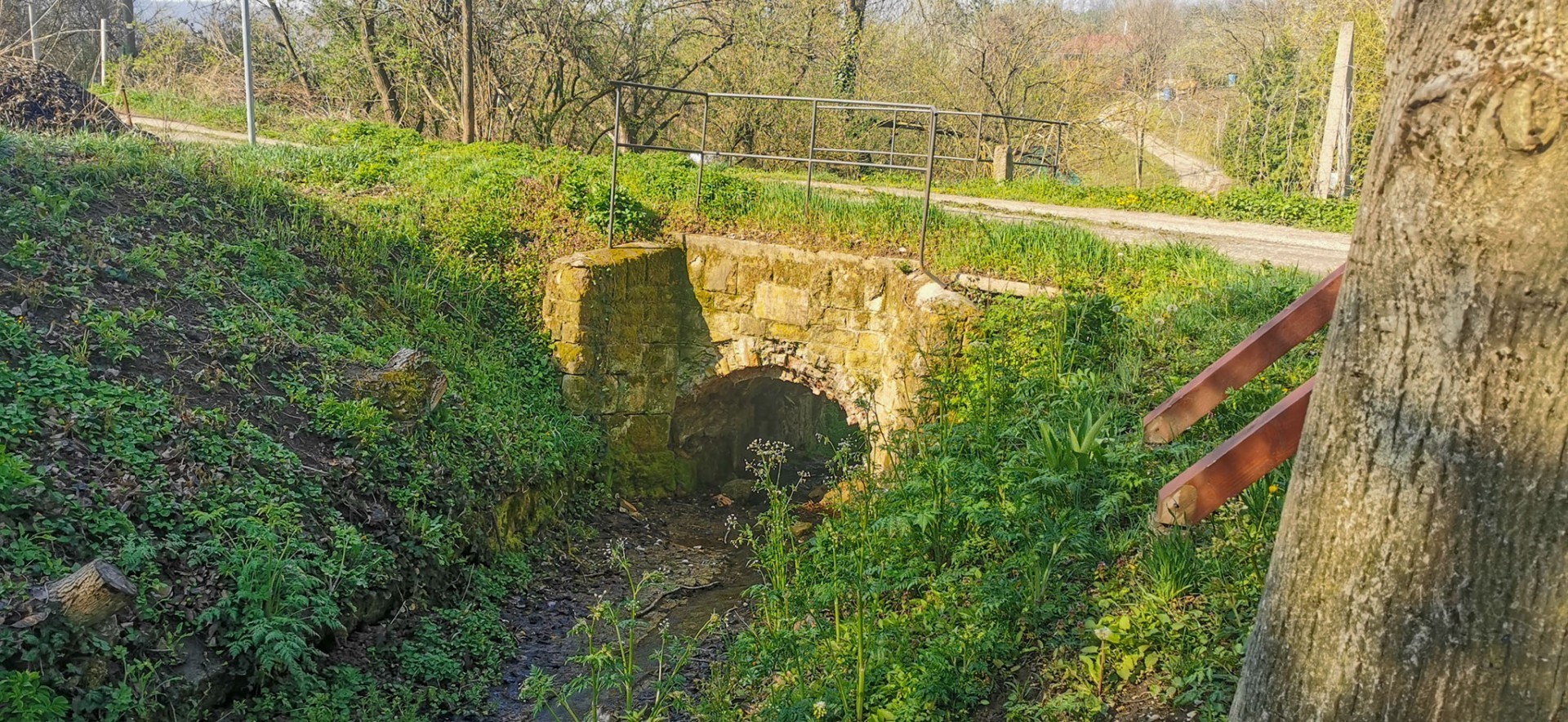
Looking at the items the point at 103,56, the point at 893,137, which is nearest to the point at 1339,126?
the point at 893,137

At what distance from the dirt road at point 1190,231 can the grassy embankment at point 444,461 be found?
1100 millimetres

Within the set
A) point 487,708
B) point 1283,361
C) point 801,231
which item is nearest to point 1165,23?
point 801,231

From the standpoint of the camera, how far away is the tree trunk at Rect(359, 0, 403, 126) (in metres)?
14.5

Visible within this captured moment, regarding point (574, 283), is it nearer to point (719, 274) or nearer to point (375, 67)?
point (719, 274)

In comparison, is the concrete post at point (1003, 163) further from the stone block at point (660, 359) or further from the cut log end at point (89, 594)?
the cut log end at point (89, 594)

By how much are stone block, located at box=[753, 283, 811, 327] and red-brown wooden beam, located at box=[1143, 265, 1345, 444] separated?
181 inches

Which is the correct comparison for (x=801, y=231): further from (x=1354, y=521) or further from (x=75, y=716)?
(x=1354, y=521)

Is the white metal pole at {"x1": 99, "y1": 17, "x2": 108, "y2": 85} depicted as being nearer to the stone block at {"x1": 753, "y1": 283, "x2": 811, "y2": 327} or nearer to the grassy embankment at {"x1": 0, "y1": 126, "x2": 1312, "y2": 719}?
the grassy embankment at {"x1": 0, "y1": 126, "x2": 1312, "y2": 719}

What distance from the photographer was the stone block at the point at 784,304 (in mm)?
9055

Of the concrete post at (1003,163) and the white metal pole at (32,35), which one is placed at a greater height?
the white metal pole at (32,35)

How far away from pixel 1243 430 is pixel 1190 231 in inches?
273

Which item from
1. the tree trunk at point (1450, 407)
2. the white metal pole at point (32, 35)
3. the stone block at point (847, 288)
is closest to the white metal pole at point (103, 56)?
the white metal pole at point (32, 35)

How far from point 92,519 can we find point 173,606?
55 centimetres

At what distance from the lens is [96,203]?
24.2 feet
